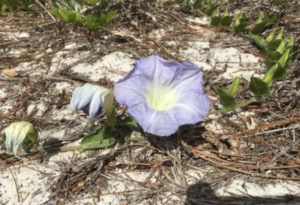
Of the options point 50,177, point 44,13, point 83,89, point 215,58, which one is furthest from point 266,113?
point 44,13

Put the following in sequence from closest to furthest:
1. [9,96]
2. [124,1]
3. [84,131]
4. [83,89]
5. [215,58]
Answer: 1. [83,89]
2. [84,131]
3. [9,96]
4. [215,58]
5. [124,1]

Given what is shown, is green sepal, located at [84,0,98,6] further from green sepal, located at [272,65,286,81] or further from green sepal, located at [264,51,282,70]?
green sepal, located at [272,65,286,81]

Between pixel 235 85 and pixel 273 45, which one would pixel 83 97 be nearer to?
pixel 235 85

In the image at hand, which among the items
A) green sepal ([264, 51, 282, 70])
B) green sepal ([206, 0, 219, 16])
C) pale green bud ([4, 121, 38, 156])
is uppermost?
green sepal ([206, 0, 219, 16])

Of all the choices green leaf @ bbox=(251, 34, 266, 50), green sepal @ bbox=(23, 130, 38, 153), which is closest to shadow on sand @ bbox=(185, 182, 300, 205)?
green sepal @ bbox=(23, 130, 38, 153)

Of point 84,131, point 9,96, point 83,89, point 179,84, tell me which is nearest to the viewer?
point 83,89

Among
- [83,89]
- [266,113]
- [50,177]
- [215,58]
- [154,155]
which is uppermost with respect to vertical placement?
[83,89]

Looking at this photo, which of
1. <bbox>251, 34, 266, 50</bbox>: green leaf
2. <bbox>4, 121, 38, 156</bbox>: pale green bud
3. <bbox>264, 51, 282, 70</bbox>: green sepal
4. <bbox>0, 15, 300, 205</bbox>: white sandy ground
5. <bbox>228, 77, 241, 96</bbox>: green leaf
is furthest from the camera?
<bbox>251, 34, 266, 50</bbox>: green leaf

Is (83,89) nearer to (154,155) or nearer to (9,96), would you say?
(154,155)
